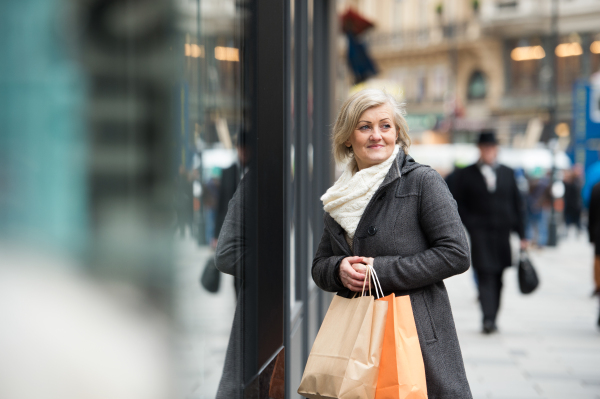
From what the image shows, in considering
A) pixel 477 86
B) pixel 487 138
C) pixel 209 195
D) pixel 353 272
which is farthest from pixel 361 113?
pixel 477 86

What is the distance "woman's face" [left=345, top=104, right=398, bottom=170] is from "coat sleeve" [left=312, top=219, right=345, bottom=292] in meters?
0.34

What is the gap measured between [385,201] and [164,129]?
0.96 meters

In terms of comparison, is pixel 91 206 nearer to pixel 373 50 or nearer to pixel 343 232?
pixel 343 232

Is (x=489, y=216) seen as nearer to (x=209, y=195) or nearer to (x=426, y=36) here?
(x=209, y=195)

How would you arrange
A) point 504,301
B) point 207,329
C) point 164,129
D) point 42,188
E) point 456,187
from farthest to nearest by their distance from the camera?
point 504,301
point 456,187
point 207,329
point 164,129
point 42,188

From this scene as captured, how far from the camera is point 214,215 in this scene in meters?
1.88

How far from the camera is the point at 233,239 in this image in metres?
2.12

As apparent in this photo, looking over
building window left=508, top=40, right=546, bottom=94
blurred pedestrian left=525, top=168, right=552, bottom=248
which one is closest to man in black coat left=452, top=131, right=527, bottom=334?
blurred pedestrian left=525, top=168, right=552, bottom=248

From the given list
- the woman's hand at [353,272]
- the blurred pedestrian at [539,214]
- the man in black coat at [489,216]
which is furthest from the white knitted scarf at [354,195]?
the blurred pedestrian at [539,214]

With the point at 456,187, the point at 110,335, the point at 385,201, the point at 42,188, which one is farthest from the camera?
the point at 456,187

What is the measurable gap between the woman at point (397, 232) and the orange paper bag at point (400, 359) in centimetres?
17

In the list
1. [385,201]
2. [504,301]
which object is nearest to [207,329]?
[385,201]

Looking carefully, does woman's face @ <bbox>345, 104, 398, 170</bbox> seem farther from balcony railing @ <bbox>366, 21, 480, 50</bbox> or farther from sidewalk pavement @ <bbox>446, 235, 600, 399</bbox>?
balcony railing @ <bbox>366, 21, 480, 50</bbox>

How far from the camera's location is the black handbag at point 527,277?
638 centimetres
